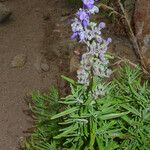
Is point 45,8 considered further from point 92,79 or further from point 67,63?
point 92,79

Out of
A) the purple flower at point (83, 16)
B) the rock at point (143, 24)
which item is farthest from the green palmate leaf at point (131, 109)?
the rock at point (143, 24)

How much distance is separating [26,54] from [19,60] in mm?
147

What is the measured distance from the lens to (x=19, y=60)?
15.3ft

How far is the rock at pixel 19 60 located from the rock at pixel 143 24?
1380mm

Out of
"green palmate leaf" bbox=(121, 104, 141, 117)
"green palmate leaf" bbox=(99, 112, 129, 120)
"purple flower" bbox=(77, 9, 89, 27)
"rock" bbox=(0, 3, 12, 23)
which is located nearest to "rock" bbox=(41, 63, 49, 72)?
"rock" bbox=(0, 3, 12, 23)

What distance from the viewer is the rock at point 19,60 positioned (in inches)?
182

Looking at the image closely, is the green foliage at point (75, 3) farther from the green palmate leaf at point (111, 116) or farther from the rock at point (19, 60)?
the green palmate leaf at point (111, 116)

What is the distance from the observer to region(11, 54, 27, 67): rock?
15.1ft

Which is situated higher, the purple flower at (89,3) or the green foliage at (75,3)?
the purple flower at (89,3)

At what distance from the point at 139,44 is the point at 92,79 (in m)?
1.95

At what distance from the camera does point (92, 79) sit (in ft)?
7.00

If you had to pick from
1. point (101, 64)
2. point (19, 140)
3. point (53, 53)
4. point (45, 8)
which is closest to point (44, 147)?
point (19, 140)

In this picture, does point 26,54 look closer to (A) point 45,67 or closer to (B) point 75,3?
(A) point 45,67

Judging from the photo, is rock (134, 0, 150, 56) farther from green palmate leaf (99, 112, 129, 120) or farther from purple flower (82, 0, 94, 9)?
purple flower (82, 0, 94, 9)
